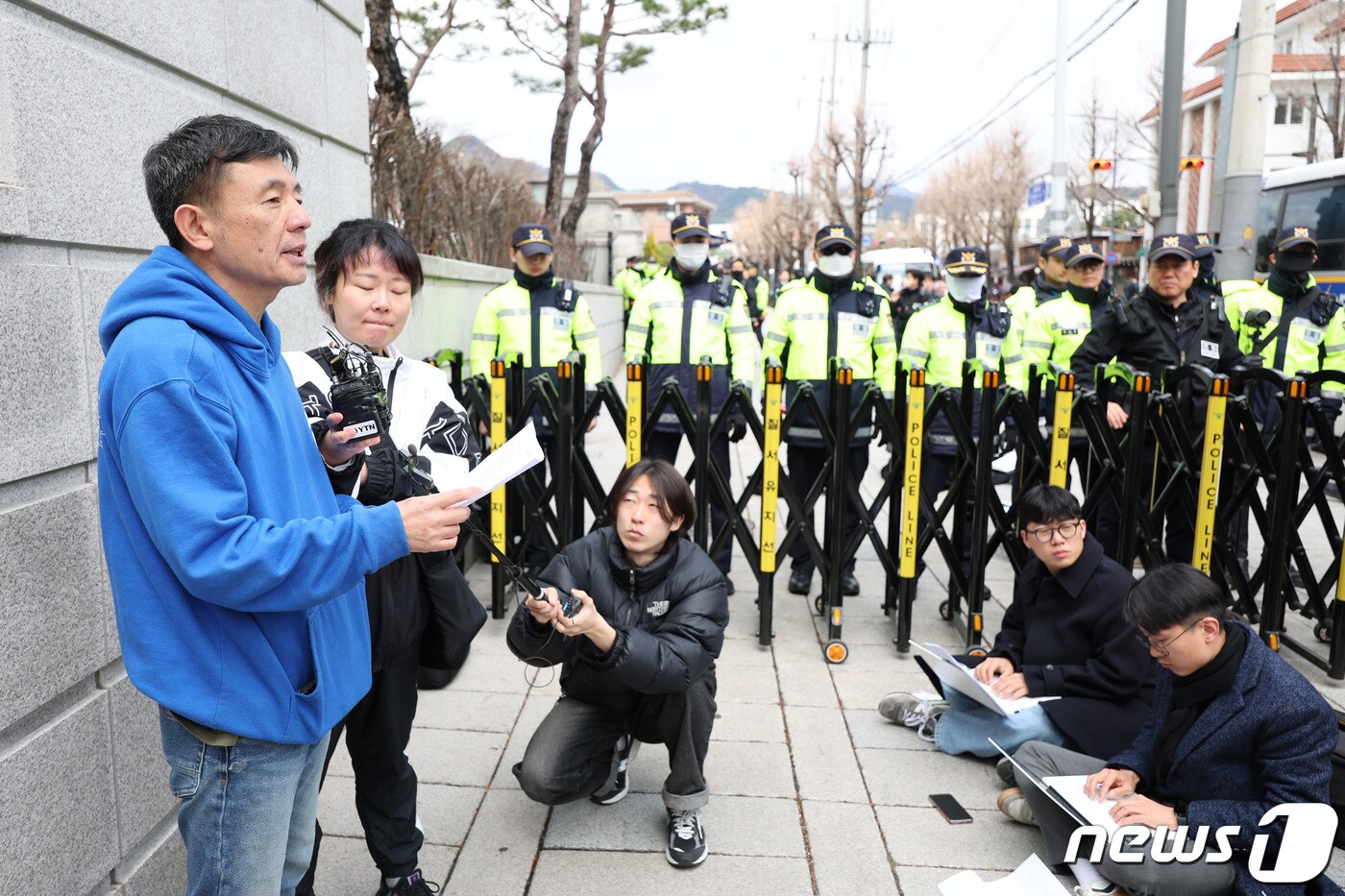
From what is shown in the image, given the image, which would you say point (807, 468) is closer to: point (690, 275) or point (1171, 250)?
point (690, 275)

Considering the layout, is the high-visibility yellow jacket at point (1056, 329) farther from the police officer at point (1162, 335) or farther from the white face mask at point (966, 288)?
the police officer at point (1162, 335)

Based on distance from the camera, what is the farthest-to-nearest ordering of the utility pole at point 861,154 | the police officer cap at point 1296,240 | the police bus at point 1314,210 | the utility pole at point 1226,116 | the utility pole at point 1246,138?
the utility pole at point 861,154
the police bus at point 1314,210
the utility pole at point 1226,116
the utility pole at point 1246,138
the police officer cap at point 1296,240

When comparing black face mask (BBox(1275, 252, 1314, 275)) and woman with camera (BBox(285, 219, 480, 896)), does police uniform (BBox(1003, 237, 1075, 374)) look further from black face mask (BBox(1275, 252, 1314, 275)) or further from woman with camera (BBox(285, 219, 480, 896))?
woman with camera (BBox(285, 219, 480, 896))

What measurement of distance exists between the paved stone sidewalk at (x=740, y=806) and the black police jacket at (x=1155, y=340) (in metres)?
1.81

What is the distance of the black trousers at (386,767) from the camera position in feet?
8.61

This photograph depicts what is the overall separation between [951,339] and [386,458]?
4476 millimetres

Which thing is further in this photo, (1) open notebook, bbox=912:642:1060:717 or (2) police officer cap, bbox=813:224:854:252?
(2) police officer cap, bbox=813:224:854:252

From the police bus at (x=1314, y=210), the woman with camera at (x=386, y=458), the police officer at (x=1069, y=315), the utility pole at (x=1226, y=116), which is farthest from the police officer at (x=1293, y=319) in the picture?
the woman with camera at (x=386, y=458)

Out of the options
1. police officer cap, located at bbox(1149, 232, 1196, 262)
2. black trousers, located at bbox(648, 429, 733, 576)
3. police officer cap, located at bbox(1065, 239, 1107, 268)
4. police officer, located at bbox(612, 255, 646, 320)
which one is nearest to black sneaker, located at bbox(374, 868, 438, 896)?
black trousers, located at bbox(648, 429, 733, 576)

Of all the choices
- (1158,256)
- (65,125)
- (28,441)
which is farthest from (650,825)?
(1158,256)

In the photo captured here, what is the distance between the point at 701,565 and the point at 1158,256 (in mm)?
3764

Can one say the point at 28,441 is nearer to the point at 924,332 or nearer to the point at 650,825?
the point at 650,825

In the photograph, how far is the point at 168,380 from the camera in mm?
1563

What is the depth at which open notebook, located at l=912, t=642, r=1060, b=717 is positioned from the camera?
351 centimetres
